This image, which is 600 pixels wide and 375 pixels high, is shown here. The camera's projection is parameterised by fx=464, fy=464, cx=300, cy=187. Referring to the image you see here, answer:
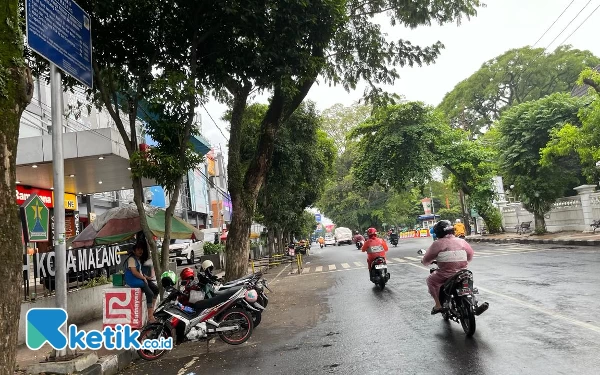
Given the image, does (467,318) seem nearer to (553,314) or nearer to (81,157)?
(553,314)

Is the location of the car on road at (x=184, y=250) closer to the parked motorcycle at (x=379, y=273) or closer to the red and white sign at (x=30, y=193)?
the red and white sign at (x=30, y=193)

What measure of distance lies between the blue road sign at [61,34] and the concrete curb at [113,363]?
3916mm

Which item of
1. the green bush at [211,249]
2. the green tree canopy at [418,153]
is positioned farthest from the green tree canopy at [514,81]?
the green bush at [211,249]

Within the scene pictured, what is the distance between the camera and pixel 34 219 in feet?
22.4

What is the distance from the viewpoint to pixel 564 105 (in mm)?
23953

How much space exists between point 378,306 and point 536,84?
44896 millimetres

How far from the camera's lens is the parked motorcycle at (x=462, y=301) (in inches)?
237

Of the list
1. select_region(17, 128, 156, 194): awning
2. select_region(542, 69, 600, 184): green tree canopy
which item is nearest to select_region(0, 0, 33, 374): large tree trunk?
select_region(17, 128, 156, 194): awning

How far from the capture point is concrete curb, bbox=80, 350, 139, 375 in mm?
5931

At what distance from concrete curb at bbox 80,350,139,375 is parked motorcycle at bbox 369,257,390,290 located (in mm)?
6313

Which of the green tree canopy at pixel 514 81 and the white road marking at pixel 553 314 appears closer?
the white road marking at pixel 553 314

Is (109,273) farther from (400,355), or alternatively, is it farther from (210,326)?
(400,355)

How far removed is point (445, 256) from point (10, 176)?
5371 millimetres

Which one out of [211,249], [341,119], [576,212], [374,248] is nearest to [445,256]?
[374,248]
